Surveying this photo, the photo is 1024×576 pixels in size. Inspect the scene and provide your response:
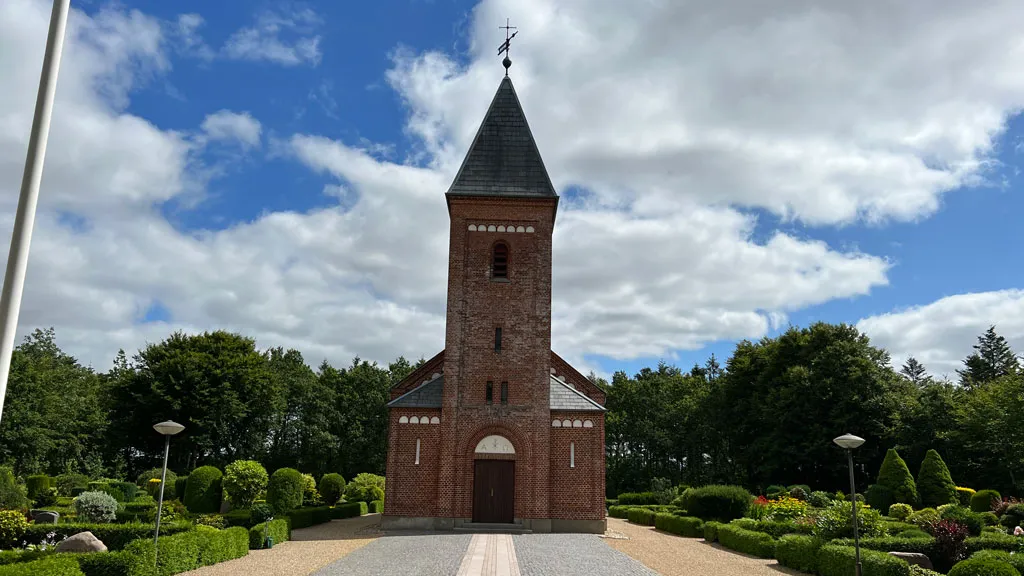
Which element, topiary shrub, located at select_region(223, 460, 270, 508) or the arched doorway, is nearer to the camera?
the arched doorway

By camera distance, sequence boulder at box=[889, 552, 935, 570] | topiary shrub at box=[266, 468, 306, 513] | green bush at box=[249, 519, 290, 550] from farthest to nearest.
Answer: topiary shrub at box=[266, 468, 306, 513]
green bush at box=[249, 519, 290, 550]
boulder at box=[889, 552, 935, 570]

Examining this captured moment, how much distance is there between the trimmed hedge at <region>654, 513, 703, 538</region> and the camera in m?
25.9

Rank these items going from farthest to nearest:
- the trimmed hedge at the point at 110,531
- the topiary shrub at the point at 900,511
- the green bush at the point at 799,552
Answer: the topiary shrub at the point at 900,511
the trimmed hedge at the point at 110,531
the green bush at the point at 799,552

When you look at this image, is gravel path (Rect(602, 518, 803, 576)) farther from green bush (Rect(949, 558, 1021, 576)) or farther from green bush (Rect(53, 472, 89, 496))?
green bush (Rect(53, 472, 89, 496))

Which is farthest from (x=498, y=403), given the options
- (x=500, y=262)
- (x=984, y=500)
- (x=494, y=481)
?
(x=984, y=500)

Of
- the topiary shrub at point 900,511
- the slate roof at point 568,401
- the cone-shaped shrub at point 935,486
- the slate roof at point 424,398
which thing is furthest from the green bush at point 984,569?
the cone-shaped shrub at point 935,486

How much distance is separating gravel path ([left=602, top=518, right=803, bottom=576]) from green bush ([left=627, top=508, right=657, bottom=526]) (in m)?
7.08

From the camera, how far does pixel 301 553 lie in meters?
19.3

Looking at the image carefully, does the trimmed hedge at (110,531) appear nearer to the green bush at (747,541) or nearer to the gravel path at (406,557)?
the gravel path at (406,557)

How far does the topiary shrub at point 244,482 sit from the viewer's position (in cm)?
2703

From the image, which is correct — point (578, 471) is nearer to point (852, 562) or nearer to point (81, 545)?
point (852, 562)

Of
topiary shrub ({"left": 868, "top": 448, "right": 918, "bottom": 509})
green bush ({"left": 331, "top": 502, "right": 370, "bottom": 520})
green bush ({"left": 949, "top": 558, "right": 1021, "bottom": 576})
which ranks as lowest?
green bush ({"left": 331, "top": 502, "right": 370, "bottom": 520})

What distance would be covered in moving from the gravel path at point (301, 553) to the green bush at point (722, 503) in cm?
1264

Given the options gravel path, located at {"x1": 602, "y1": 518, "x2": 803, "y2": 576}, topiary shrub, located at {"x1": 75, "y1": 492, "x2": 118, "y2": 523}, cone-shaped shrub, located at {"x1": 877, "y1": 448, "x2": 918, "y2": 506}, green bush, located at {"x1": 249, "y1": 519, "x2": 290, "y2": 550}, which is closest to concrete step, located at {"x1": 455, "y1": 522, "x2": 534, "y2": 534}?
gravel path, located at {"x1": 602, "y1": 518, "x2": 803, "y2": 576}
